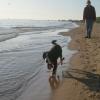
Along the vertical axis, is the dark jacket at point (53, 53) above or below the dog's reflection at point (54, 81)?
above

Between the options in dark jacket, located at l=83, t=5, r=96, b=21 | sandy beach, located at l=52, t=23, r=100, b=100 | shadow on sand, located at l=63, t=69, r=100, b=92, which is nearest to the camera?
sandy beach, located at l=52, t=23, r=100, b=100

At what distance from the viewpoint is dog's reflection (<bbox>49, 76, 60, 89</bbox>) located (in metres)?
7.85

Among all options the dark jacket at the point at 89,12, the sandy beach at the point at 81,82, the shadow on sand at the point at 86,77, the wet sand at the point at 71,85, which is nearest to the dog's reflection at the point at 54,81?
the wet sand at the point at 71,85

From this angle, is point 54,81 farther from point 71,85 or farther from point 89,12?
point 89,12

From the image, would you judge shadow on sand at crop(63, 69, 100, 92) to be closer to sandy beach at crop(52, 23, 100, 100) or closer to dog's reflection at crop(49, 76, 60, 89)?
sandy beach at crop(52, 23, 100, 100)

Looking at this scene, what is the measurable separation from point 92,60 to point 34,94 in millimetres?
3667

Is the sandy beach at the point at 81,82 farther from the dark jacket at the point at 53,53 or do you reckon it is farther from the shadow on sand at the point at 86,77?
the dark jacket at the point at 53,53

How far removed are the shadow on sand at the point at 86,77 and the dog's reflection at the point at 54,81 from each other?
321mm

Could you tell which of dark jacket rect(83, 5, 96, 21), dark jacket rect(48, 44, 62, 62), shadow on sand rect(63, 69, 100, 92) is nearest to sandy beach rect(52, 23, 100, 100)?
shadow on sand rect(63, 69, 100, 92)

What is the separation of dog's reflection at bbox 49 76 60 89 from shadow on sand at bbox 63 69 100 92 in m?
0.32

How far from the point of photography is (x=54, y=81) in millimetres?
8383

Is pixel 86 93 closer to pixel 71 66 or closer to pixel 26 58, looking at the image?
pixel 71 66

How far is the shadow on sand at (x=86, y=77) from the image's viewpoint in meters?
7.09

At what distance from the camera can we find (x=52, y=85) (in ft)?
26.2
